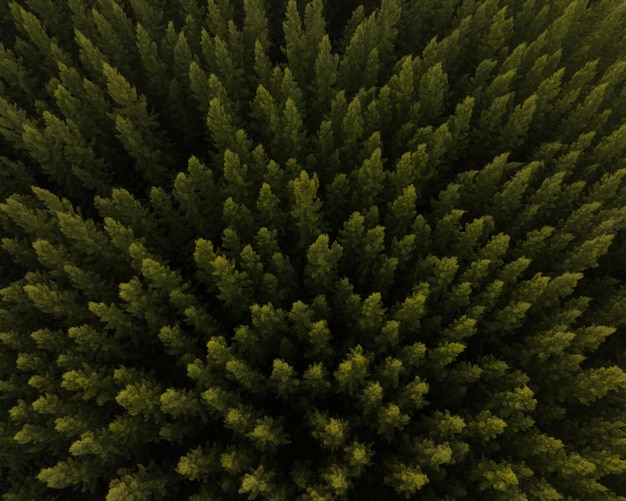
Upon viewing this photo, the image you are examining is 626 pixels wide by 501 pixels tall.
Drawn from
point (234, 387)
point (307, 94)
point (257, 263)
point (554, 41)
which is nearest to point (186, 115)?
point (307, 94)

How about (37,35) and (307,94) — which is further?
(307,94)

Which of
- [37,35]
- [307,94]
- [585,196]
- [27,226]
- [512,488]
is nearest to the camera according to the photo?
[512,488]

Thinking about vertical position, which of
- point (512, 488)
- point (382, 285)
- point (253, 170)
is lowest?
point (512, 488)

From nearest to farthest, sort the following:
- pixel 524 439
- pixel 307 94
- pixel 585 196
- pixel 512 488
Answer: pixel 512 488 → pixel 524 439 → pixel 585 196 → pixel 307 94

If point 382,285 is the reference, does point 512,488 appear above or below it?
below

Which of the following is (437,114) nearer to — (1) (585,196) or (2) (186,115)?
(1) (585,196)

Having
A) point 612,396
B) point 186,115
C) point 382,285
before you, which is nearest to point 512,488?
point 612,396
